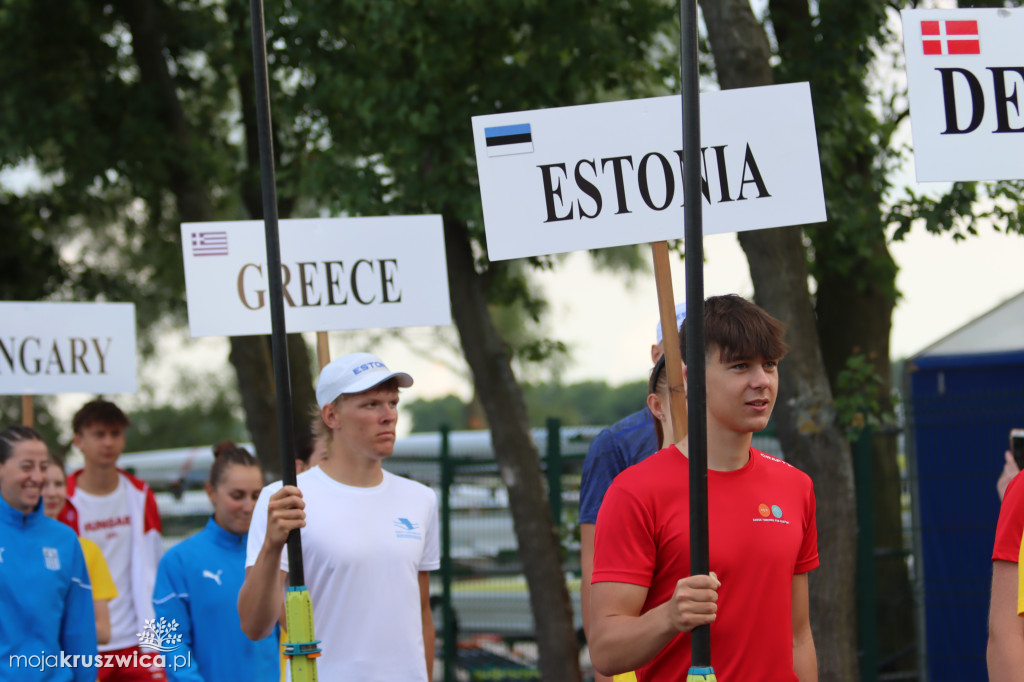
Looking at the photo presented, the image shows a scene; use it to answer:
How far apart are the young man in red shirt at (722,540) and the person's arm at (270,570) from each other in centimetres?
109

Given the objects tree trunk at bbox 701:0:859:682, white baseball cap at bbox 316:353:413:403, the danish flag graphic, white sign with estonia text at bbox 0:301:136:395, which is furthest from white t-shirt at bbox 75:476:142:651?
the danish flag graphic

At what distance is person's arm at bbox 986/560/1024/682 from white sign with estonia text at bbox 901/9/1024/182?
175cm

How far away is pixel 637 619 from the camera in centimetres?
277

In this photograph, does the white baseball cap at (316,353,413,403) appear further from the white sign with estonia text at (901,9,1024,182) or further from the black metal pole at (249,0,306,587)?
the white sign with estonia text at (901,9,1024,182)

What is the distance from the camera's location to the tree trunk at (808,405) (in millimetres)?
6613

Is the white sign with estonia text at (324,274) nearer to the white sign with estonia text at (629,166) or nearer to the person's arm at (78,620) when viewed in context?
the person's arm at (78,620)

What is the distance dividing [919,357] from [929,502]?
103 cm

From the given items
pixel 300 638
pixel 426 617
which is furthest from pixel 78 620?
pixel 300 638

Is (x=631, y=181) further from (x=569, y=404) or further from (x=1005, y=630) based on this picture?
(x=569, y=404)

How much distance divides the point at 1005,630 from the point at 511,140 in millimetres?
2320

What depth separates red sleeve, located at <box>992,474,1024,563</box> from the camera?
292cm

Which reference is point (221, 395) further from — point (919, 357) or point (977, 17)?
point (977, 17)

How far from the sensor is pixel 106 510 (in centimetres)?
739

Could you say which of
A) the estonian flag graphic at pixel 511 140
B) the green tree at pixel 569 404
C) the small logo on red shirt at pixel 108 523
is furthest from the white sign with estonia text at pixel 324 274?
the green tree at pixel 569 404
